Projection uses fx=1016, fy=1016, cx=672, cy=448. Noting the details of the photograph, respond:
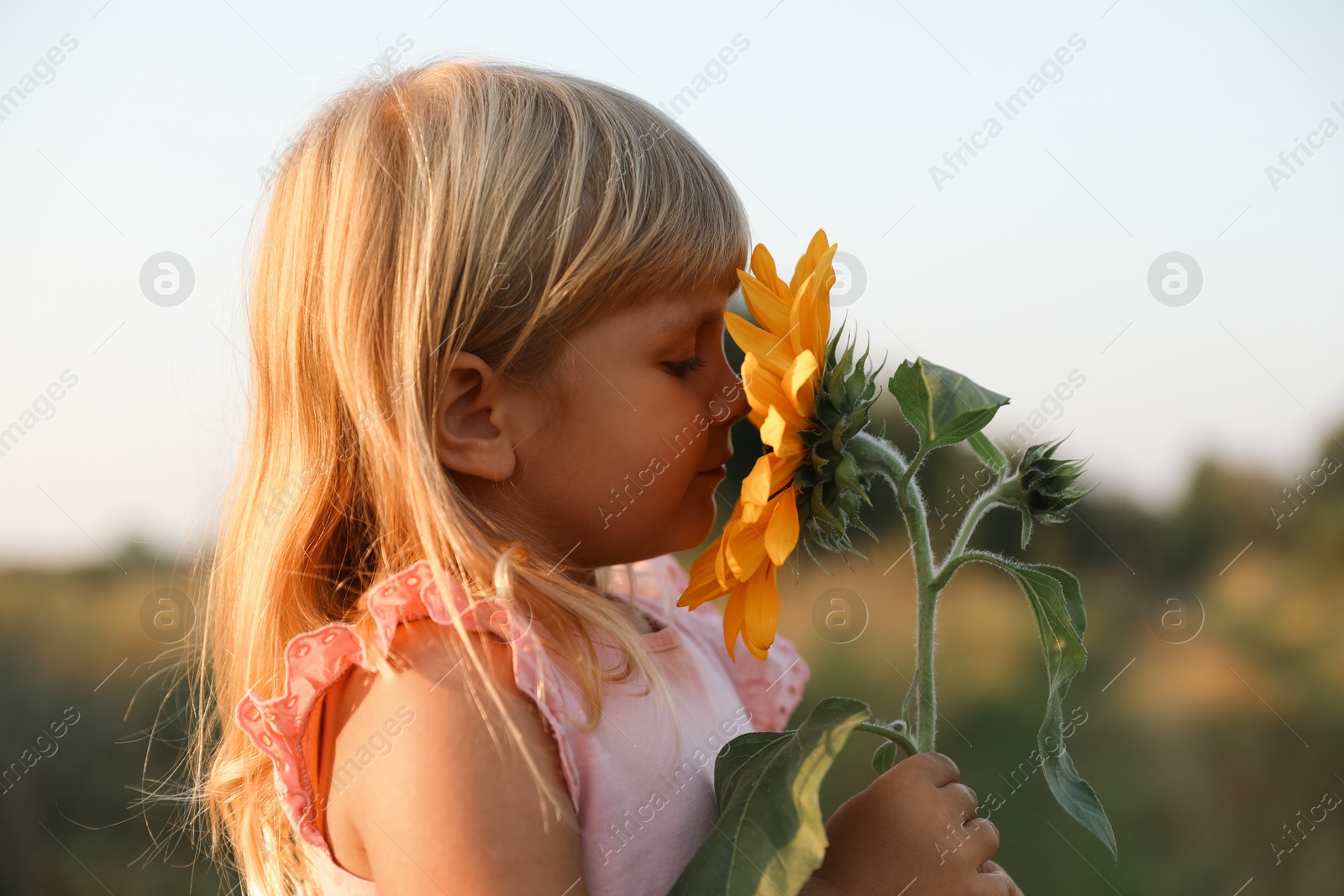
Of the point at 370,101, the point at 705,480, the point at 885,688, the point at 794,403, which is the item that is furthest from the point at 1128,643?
the point at 370,101

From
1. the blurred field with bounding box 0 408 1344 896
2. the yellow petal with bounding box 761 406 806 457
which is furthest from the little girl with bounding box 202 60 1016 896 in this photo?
the blurred field with bounding box 0 408 1344 896

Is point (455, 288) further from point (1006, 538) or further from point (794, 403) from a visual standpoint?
point (1006, 538)

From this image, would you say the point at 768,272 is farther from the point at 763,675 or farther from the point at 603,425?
the point at 763,675

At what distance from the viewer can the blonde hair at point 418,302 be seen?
1063 millimetres

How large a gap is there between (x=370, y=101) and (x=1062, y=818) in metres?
2.45

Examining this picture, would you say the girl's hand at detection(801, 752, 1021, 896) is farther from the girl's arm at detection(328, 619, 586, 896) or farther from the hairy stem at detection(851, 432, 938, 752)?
the girl's arm at detection(328, 619, 586, 896)

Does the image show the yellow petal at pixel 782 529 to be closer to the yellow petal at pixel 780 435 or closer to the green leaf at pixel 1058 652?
the yellow petal at pixel 780 435

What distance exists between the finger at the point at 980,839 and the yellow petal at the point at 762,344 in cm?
48

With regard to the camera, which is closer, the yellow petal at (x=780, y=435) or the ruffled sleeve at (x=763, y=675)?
the yellow petal at (x=780, y=435)

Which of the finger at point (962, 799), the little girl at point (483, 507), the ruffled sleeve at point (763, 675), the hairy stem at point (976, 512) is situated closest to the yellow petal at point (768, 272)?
the little girl at point (483, 507)

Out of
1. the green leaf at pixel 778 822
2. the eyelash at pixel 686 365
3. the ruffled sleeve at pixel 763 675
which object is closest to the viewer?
the green leaf at pixel 778 822

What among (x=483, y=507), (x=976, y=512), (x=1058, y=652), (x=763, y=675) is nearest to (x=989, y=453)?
(x=976, y=512)

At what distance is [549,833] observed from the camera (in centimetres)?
91

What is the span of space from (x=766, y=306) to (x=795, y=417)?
0.38 feet
